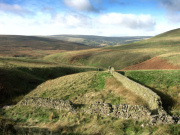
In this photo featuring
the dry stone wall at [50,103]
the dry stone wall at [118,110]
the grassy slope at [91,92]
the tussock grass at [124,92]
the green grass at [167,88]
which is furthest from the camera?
the grassy slope at [91,92]

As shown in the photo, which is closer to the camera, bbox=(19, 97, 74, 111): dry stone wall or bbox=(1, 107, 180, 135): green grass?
bbox=(1, 107, 180, 135): green grass

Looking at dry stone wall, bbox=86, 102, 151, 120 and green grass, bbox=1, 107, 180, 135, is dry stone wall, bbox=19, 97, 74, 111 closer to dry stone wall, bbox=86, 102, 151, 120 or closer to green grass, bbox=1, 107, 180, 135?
green grass, bbox=1, 107, 180, 135

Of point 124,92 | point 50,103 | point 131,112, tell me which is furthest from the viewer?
point 124,92

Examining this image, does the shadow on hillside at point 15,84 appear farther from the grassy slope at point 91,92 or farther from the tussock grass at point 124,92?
the tussock grass at point 124,92

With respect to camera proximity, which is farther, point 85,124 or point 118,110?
point 118,110

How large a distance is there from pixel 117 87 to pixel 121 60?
157 ft

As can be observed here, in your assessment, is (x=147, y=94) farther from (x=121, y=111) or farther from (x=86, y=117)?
(x=86, y=117)

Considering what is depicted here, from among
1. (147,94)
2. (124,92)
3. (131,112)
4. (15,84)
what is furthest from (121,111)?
(15,84)

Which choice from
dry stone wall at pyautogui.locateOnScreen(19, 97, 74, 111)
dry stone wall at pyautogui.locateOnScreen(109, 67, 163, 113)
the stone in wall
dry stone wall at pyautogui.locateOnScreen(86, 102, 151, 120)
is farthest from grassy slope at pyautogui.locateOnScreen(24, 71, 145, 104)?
the stone in wall

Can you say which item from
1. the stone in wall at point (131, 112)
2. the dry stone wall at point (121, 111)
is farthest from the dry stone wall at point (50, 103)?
the stone in wall at point (131, 112)

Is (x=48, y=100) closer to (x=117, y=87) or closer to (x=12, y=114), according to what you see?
(x=12, y=114)

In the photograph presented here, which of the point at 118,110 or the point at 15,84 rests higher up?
the point at 118,110

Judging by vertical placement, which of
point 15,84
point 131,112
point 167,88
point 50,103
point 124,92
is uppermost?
point 167,88

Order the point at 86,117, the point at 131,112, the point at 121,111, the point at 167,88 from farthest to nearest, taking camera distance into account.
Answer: the point at 167,88 < the point at 86,117 < the point at 121,111 < the point at 131,112
